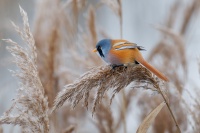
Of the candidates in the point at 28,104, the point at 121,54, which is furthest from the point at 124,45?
the point at 28,104

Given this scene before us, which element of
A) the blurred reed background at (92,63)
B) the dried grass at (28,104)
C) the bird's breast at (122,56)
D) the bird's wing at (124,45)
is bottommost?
the blurred reed background at (92,63)

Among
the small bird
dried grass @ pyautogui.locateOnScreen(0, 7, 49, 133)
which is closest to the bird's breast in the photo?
the small bird

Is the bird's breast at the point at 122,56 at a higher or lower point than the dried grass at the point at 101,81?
higher

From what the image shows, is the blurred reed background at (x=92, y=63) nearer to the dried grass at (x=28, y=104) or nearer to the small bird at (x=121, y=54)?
the dried grass at (x=28, y=104)

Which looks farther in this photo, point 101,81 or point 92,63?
point 92,63

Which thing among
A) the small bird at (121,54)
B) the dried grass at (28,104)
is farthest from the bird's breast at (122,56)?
the dried grass at (28,104)

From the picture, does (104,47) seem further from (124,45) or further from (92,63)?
(92,63)

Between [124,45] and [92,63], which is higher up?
[124,45]

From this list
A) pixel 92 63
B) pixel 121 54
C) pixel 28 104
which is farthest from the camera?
pixel 92 63

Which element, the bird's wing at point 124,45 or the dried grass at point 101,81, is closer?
the dried grass at point 101,81

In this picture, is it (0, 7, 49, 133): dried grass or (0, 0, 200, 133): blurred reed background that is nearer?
(0, 7, 49, 133): dried grass

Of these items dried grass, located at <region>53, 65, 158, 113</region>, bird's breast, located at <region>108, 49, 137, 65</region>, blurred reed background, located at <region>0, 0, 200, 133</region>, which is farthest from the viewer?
blurred reed background, located at <region>0, 0, 200, 133</region>

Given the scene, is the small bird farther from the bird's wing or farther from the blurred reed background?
the blurred reed background

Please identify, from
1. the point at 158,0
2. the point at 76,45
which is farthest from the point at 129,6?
the point at 76,45
